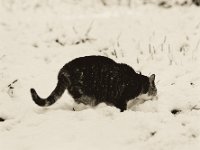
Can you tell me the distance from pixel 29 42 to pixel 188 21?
262 centimetres

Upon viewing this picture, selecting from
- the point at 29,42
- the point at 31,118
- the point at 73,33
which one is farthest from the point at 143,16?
the point at 31,118

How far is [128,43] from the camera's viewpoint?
705cm

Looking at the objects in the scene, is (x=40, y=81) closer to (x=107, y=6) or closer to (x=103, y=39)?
(x=103, y=39)

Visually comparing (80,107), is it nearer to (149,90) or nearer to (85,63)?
(85,63)

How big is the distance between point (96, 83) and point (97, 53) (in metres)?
1.81

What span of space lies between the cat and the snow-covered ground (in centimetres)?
15

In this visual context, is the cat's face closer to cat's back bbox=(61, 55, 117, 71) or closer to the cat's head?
the cat's head

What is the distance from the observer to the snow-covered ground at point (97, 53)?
172 inches

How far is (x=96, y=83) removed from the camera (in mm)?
5039

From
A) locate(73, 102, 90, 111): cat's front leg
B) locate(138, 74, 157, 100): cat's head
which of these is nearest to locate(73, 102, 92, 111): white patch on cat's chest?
locate(73, 102, 90, 111): cat's front leg

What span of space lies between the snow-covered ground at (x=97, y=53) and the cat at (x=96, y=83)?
149 millimetres

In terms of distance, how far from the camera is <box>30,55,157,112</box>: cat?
4961mm

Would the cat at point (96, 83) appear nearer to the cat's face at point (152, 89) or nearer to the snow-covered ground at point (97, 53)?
the cat's face at point (152, 89)

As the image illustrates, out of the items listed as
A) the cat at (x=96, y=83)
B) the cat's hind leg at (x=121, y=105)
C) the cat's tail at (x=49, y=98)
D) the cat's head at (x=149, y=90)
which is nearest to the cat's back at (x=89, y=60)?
the cat at (x=96, y=83)
